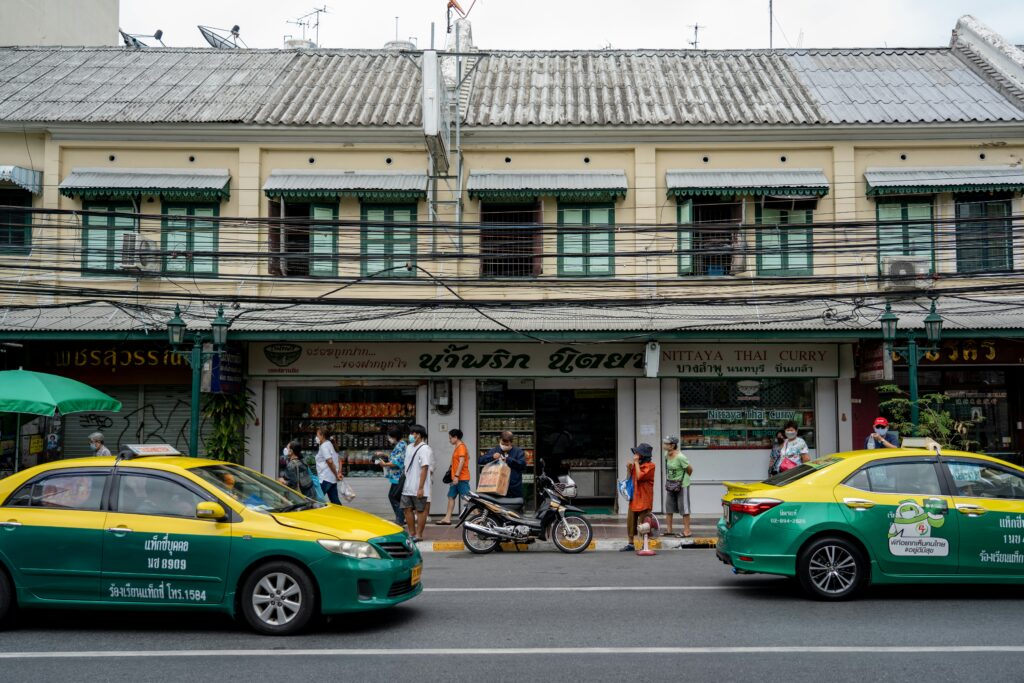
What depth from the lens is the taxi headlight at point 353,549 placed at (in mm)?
7637

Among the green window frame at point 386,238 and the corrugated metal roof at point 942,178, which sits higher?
the corrugated metal roof at point 942,178

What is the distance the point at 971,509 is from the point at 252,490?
23.4 feet

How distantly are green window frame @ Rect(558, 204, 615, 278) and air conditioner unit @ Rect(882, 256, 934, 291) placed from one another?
16.7 ft

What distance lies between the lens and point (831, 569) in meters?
9.09

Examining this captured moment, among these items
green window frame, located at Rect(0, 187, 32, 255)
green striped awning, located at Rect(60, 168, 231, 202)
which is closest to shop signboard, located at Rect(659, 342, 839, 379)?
green striped awning, located at Rect(60, 168, 231, 202)

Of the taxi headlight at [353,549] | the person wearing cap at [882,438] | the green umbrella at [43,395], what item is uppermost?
the green umbrella at [43,395]

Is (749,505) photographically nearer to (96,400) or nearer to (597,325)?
(597,325)

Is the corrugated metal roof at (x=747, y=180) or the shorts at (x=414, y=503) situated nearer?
the shorts at (x=414, y=503)

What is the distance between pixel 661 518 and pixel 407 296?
21.2 ft

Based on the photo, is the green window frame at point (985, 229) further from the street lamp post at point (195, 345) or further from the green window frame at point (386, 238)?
the street lamp post at point (195, 345)

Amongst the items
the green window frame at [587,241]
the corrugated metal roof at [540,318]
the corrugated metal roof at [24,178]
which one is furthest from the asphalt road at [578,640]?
the corrugated metal roof at [24,178]

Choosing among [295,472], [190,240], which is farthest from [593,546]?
[190,240]

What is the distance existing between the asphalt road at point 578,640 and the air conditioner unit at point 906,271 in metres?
7.93

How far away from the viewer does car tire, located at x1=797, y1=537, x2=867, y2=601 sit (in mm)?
9070
